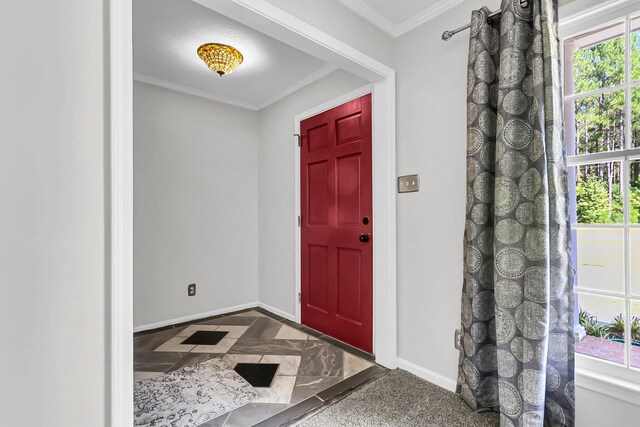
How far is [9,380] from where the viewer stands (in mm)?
978

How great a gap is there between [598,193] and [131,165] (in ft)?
6.87

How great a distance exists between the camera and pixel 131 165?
3.85 ft

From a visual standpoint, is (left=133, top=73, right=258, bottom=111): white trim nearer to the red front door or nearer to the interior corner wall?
the interior corner wall

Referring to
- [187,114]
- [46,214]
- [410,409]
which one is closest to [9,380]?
[46,214]

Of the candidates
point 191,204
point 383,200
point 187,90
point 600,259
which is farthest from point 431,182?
point 187,90

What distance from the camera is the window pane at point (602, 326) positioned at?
1.37 meters

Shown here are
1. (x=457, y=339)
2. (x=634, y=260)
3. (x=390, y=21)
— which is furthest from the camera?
(x=390, y=21)

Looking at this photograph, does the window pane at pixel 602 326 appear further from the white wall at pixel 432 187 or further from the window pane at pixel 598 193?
the white wall at pixel 432 187

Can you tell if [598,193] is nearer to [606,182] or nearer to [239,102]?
[606,182]

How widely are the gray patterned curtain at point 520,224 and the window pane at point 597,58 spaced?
0.19 meters

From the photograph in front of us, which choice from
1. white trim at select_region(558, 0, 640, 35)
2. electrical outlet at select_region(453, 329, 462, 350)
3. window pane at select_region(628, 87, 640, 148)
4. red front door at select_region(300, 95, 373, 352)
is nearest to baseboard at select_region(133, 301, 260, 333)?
red front door at select_region(300, 95, 373, 352)

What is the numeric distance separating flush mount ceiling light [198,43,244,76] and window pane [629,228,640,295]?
259cm

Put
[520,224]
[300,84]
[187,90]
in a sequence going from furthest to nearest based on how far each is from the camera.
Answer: [187,90], [300,84], [520,224]

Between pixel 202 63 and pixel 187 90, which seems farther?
pixel 187 90
